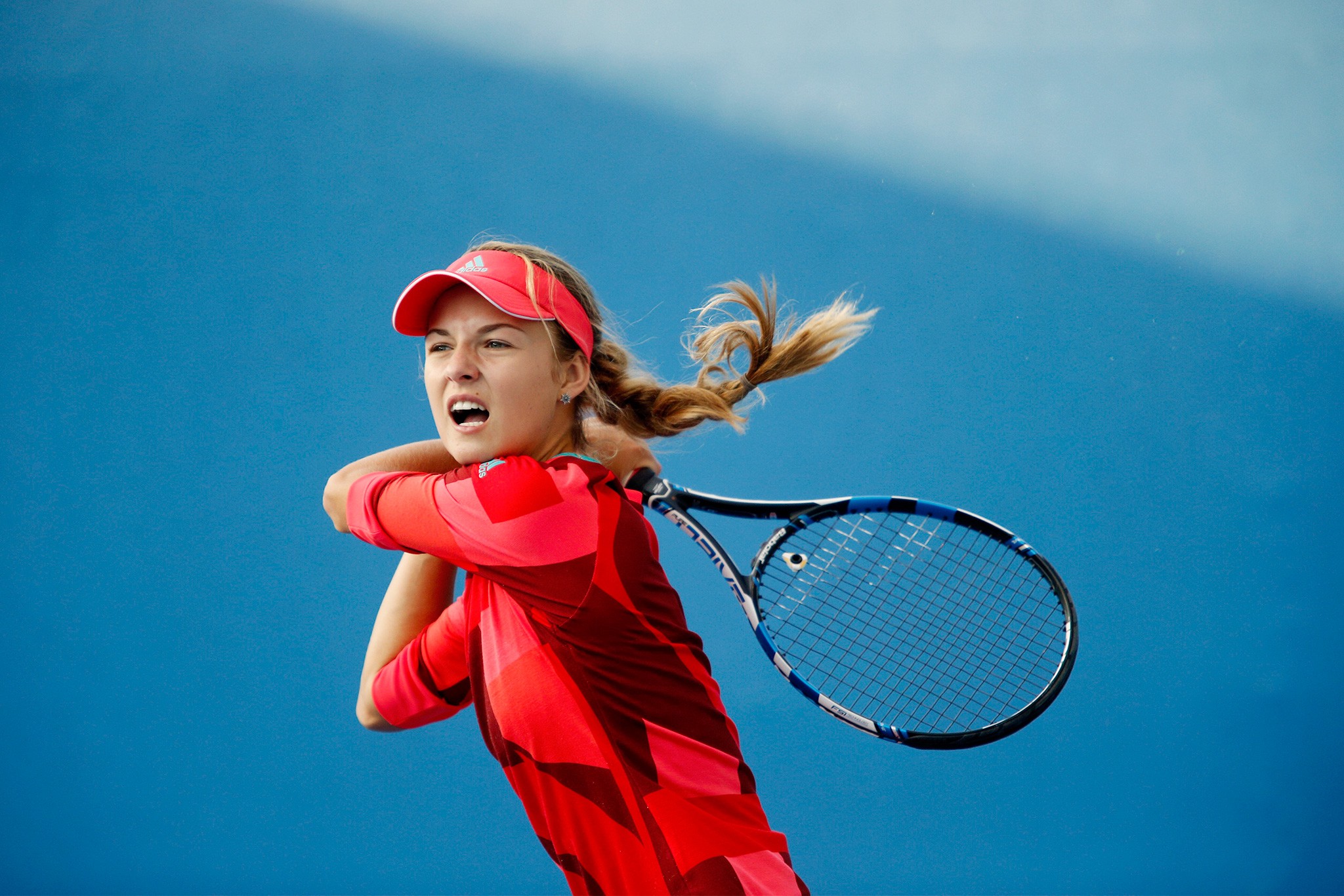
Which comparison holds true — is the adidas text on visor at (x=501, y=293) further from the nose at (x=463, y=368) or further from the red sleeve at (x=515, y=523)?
the red sleeve at (x=515, y=523)

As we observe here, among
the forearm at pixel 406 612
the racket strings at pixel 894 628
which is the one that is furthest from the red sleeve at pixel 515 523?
the racket strings at pixel 894 628

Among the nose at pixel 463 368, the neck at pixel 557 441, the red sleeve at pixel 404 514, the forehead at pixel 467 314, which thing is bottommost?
Answer: the red sleeve at pixel 404 514

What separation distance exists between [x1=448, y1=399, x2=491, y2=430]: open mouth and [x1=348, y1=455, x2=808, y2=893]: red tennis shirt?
2.0 inches

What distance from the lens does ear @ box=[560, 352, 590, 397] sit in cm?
112

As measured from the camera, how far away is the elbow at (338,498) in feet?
3.56

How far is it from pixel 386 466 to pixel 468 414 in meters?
0.13

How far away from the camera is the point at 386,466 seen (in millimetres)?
1141

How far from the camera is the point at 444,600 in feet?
4.14

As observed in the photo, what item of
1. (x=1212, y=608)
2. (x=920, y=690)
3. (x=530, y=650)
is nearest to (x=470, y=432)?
(x=530, y=650)

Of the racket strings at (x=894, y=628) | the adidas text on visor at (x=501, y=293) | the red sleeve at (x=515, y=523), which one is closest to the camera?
the red sleeve at (x=515, y=523)

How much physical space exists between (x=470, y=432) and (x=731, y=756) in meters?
0.41

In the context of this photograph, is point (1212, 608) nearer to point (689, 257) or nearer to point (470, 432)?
point (689, 257)

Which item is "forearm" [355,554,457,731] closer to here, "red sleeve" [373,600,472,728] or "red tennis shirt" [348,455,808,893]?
"red sleeve" [373,600,472,728]

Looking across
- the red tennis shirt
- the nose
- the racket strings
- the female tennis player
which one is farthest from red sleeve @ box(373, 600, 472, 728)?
the racket strings
